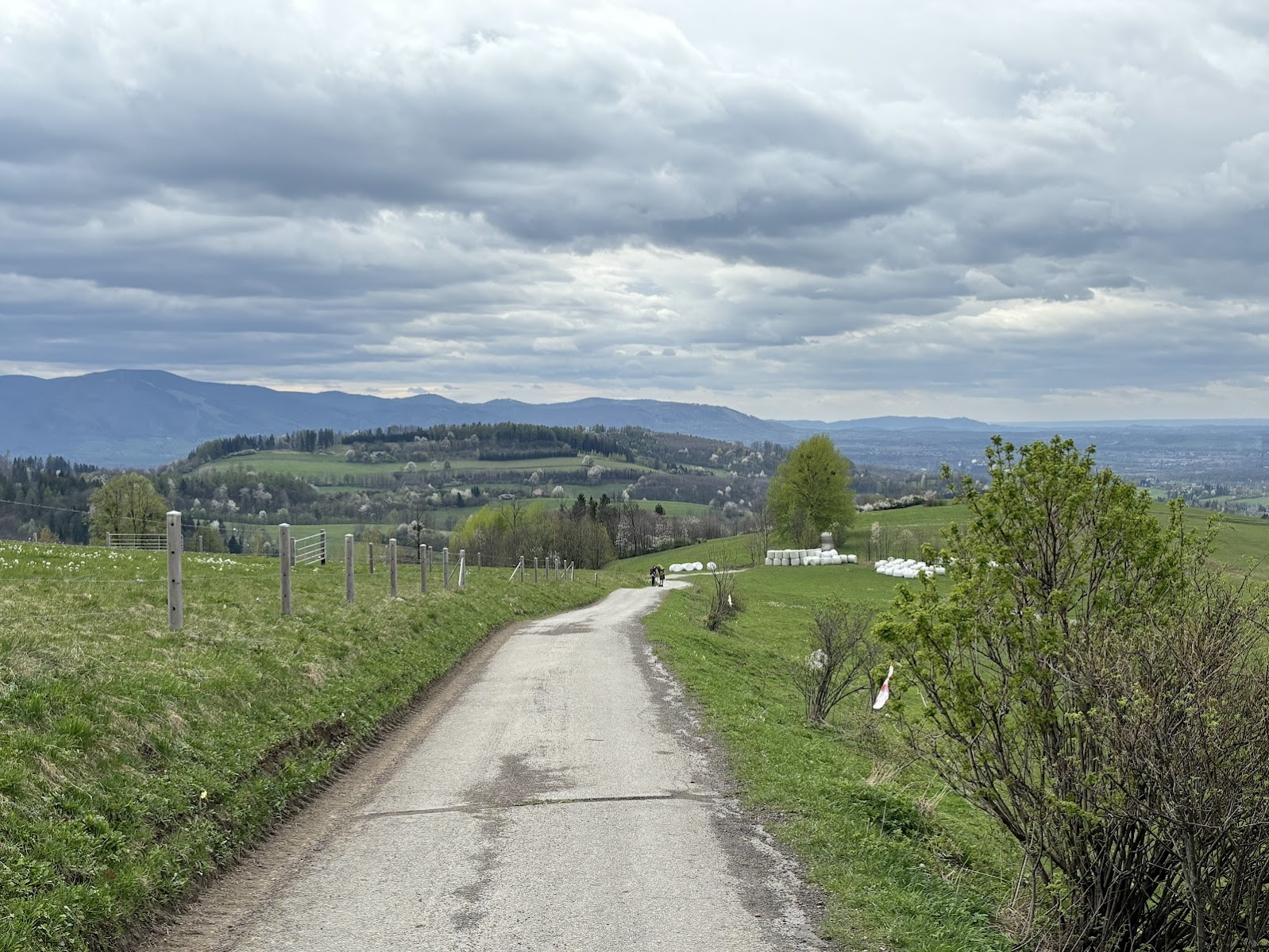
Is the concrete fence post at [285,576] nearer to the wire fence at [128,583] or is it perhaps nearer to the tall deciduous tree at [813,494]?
the wire fence at [128,583]

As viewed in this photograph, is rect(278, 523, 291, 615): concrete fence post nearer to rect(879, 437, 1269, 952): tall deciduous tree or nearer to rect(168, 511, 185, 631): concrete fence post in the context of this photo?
rect(168, 511, 185, 631): concrete fence post

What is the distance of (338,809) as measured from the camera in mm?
10477

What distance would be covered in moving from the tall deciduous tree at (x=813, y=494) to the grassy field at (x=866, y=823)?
93.5 meters

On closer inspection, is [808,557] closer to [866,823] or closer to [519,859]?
[866,823]

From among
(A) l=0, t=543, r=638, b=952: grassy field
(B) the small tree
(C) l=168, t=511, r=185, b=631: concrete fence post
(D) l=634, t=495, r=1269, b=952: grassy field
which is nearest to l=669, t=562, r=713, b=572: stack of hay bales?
(D) l=634, t=495, r=1269, b=952: grassy field

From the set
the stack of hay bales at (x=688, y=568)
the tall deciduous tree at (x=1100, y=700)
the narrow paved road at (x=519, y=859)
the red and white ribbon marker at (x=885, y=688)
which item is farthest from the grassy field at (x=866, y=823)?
the stack of hay bales at (x=688, y=568)

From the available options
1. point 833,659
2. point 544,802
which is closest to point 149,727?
point 544,802

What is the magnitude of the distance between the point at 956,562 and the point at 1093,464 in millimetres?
1491

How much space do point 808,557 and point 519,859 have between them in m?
103

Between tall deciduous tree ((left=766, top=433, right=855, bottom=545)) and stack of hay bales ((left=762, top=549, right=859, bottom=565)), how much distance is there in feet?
13.4

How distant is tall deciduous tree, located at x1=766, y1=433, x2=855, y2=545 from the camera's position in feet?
381

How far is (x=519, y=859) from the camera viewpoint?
28.6 feet

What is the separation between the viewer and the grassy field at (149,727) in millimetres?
7152

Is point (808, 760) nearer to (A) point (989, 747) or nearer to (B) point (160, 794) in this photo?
(A) point (989, 747)
